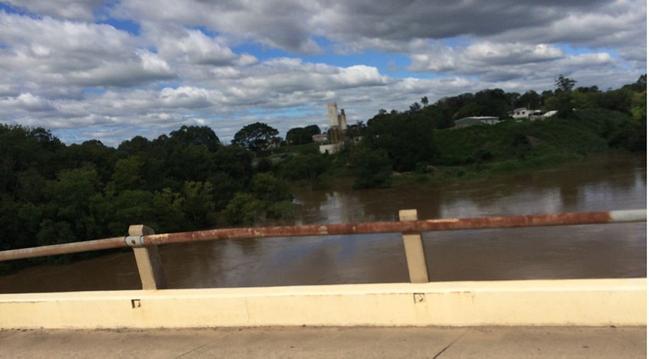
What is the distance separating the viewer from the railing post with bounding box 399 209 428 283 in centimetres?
388

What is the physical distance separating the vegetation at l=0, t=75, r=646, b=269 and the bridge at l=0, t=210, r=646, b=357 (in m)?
29.0

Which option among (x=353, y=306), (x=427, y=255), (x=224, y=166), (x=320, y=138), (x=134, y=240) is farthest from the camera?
(x=320, y=138)

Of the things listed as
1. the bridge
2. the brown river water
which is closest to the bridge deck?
the bridge

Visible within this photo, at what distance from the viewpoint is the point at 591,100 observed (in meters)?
96.9

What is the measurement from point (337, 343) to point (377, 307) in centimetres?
38

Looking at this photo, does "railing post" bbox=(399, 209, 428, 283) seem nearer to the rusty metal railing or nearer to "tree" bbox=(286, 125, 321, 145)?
the rusty metal railing

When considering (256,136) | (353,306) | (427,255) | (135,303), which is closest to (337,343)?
(353,306)

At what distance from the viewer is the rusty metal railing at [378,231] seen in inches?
142

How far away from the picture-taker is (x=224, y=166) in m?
48.4

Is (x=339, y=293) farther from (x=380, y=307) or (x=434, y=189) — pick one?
(x=434, y=189)

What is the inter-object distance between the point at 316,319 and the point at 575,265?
56.9 feet

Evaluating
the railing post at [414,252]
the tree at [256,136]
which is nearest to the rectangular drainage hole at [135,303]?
the railing post at [414,252]

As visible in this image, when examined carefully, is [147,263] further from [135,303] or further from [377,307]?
[377,307]

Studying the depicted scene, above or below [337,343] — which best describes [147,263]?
above
